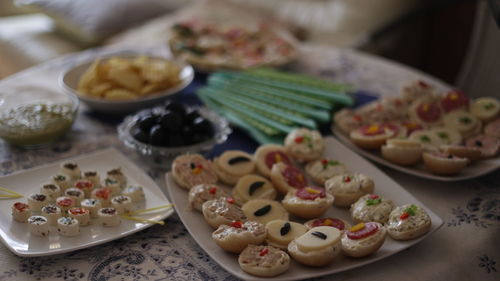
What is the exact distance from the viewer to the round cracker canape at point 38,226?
47.1 inches

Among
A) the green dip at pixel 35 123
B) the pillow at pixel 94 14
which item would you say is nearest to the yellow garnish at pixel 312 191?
the green dip at pixel 35 123

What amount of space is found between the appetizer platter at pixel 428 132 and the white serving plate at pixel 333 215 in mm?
69

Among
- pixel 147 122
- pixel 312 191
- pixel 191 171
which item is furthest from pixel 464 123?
pixel 147 122

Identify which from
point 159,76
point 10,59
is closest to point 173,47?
point 159,76

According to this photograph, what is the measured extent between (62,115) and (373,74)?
1.21m

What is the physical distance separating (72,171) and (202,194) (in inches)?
15.0

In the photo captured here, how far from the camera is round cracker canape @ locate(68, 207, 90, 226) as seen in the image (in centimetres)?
124

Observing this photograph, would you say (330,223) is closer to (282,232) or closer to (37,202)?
(282,232)

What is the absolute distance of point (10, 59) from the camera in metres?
3.59

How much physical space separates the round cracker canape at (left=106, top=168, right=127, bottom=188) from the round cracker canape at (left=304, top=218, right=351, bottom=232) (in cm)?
51

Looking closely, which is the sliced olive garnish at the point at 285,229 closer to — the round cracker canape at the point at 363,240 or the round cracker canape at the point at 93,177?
the round cracker canape at the point at 363,240

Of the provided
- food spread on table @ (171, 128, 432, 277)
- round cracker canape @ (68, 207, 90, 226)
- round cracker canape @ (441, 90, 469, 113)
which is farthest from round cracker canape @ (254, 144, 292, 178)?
round cracker canape @ (441, 90, 469, 113)

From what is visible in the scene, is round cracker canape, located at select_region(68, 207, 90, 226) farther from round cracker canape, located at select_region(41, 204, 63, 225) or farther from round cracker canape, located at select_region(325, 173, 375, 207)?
round cracker canape, located at select_region(325, 173, 375, 207)

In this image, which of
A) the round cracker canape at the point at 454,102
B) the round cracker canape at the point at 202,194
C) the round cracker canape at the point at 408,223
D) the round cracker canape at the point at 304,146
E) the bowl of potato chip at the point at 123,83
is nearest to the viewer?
the round cracker canape at the point at 408,223
